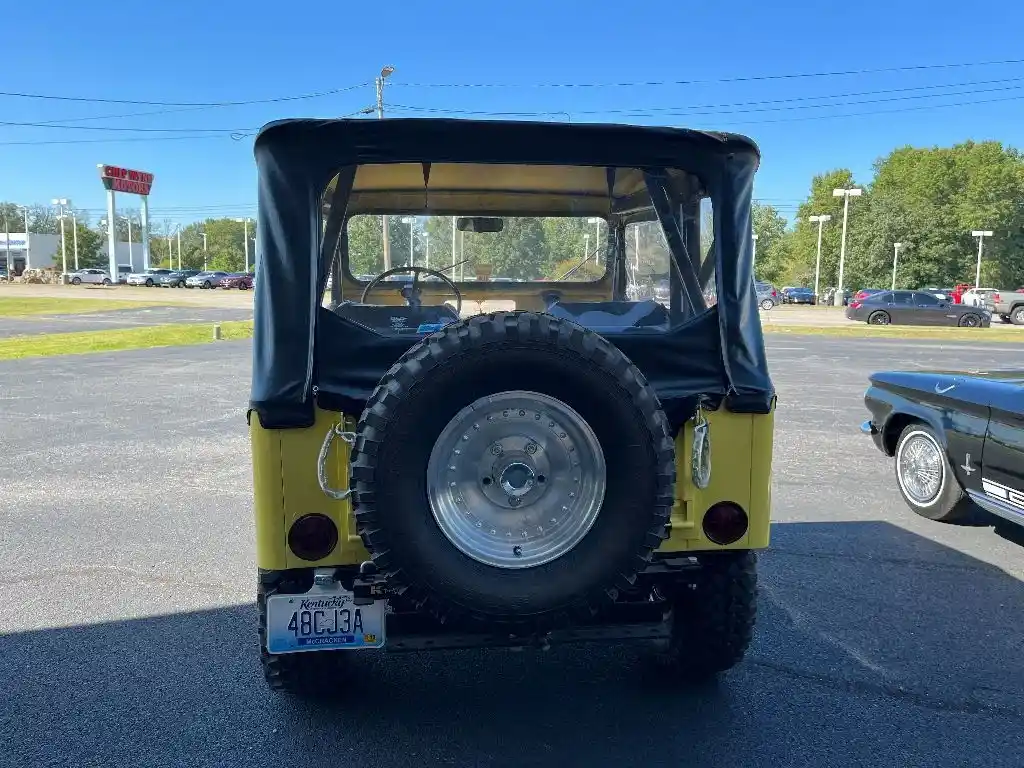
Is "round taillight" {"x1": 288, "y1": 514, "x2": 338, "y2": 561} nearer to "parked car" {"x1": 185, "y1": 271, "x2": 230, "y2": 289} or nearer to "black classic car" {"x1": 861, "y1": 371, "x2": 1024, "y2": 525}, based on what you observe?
"black classic car" {"x1": 861, "y1": 371, "x2": 1024, "y2": 525}

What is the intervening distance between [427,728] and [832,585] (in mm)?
2547

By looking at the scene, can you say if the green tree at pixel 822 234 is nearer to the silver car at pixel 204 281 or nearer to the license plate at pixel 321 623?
the silver car at pixel 204 281

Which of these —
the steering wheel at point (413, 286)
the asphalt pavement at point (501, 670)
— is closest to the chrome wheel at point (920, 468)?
the asphalt pavement at point (501, 670)

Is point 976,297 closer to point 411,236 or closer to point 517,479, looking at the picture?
point 411,236

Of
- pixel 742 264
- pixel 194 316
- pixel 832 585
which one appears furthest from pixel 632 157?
pixel 194 316

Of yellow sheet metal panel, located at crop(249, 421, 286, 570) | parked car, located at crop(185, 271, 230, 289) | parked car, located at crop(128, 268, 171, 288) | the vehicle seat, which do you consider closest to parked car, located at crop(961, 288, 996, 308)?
the vehicle seat

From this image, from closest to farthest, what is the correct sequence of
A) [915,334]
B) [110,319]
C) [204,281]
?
[915,334] → [110,319] → [204,281]

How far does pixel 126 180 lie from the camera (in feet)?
250

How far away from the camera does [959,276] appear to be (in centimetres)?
6925

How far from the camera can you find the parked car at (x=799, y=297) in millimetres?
63562

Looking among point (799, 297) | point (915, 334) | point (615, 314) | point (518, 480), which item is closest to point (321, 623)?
point (518, 480)

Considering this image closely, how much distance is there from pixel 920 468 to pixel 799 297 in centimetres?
6171

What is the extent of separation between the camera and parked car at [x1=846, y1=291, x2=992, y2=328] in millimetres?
33188

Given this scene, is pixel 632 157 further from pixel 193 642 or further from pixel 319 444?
pixel 193 642
